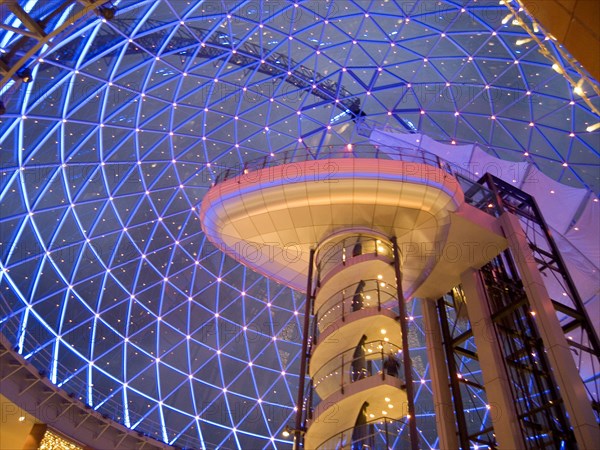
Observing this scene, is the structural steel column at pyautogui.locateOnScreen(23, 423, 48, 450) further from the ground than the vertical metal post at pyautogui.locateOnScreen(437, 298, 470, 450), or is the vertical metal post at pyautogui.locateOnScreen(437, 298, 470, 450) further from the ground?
the vertical metal post at pyautogui.locateOnScreen(437, 298, 470, 450)

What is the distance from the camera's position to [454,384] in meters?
22.7

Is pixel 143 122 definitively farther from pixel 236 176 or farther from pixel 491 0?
pixel 491 0

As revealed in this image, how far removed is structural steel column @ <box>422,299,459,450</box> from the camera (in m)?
21.3

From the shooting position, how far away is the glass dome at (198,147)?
91.9ft

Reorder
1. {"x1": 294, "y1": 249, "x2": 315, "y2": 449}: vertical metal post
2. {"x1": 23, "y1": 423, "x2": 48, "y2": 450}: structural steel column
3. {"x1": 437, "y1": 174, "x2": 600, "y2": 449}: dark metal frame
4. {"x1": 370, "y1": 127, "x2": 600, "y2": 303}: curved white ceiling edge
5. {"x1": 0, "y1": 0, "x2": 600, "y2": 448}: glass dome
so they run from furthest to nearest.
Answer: {"x1": 370, "y1": 127, "x2": 600, "y2": 303}: curved white ceiling edge, {"x1": 0, "y1": 0, "x2": 600, "y2": 448}: glass dome, {"x1": 23, "y1": 423, "x2": 48, "y2": 450}: structural steel column, {"x1": 437, "y1": 174, "x2": 600, "y2": 449}: dark metal frame, {"x1": 294, "y1": 249, "x2": 315, "y2": 449}: vertical metal post

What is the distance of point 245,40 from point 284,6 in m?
3.19

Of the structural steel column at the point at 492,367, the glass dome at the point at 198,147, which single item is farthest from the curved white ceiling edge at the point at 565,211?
the structural steel column at the point at 492,367

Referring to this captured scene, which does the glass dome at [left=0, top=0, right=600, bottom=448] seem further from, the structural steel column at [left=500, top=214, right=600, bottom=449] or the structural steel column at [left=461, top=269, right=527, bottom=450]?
the structural steel column at [left=461, top=269, right=527, bottom=450]

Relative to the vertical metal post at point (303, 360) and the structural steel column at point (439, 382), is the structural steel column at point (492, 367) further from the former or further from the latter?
the vertical metal post at point (303, 360)

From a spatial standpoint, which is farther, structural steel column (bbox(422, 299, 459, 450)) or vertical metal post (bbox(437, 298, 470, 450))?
structural steel column (bbox(422, 299, 459, 450))

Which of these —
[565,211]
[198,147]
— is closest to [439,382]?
[565,211]

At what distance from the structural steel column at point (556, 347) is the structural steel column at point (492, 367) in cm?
246

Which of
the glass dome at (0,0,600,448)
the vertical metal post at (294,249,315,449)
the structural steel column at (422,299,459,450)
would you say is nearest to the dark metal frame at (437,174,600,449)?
the structural steel column at (422,299,459,450)

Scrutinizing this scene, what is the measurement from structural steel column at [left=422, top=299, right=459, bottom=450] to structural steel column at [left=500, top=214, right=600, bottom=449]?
5.45 meters
